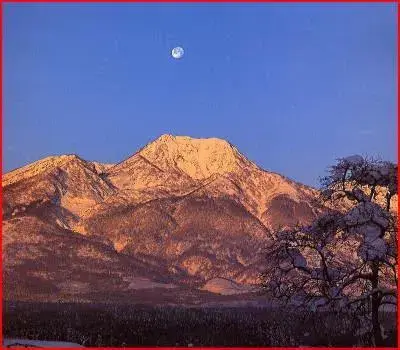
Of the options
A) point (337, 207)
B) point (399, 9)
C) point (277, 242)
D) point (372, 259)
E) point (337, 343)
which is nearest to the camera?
point (399, 9)

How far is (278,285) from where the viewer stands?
3356 centimetres

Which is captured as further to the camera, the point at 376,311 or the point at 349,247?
the point at 349,247

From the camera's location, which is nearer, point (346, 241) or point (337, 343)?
point (346, 241)

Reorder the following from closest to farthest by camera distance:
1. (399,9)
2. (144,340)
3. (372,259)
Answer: (399,9), (372,259), (144,340)

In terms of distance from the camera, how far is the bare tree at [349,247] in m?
31.8

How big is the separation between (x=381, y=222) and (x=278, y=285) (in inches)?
221

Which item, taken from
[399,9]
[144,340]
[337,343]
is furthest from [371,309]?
[144,340]

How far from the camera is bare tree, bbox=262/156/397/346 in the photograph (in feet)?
104

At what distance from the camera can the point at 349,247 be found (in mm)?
34094

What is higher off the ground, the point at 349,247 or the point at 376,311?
the point at 349,247

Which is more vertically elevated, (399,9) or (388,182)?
(399,9)

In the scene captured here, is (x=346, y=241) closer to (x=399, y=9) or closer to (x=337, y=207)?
(x=337, y=207)

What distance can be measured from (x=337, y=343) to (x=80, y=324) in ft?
526

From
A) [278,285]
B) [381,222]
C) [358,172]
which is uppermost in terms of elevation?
[358,172]
